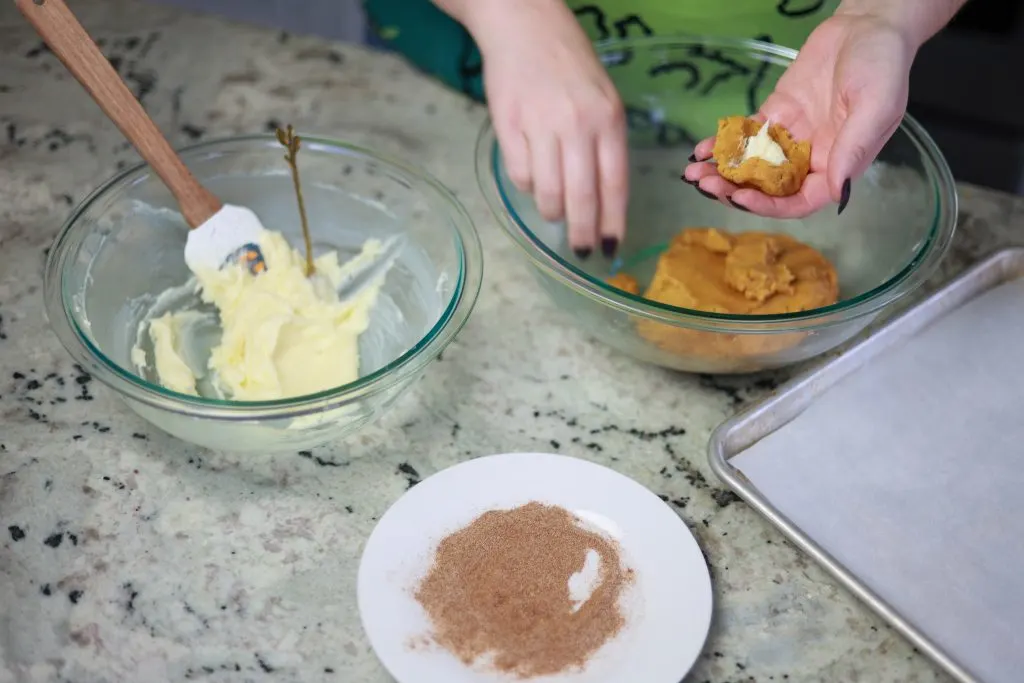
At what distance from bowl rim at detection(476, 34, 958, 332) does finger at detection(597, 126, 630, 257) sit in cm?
7

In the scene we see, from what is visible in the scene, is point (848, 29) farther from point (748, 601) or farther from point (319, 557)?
point (319, 557)

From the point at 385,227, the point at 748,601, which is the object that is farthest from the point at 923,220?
the point at 385,227

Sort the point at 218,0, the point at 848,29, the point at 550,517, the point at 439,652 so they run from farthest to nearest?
the point at 218,0 < the point at 848,29 < the point at 550,517 < the point at 439,652

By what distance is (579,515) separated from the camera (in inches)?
36.6

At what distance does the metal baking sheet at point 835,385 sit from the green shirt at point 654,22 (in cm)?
42

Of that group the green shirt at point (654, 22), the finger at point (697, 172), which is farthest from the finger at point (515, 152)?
the green shirt at point (654, 22)

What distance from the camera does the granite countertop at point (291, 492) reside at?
87 centimetres

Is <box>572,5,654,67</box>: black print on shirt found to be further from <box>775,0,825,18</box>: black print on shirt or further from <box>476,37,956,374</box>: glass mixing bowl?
<box>775,0,825,18</box>: black print on shirt

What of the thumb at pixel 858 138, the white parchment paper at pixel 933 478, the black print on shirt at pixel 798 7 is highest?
the thumb at pixel 858 138

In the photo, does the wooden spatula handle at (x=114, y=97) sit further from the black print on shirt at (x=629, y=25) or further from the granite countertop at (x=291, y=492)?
the black print on shirt at (x=629, y=25)

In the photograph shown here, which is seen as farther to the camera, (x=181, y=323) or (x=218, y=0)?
(x=218, y=0)

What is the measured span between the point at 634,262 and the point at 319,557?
571 millimetres

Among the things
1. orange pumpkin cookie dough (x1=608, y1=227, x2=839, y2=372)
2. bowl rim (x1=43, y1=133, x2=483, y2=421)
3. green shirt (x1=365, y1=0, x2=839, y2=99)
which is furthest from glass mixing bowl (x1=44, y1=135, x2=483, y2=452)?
green shirt (x1=365, y1=0, x2=839, y2=99)

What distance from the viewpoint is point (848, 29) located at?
108 cm
